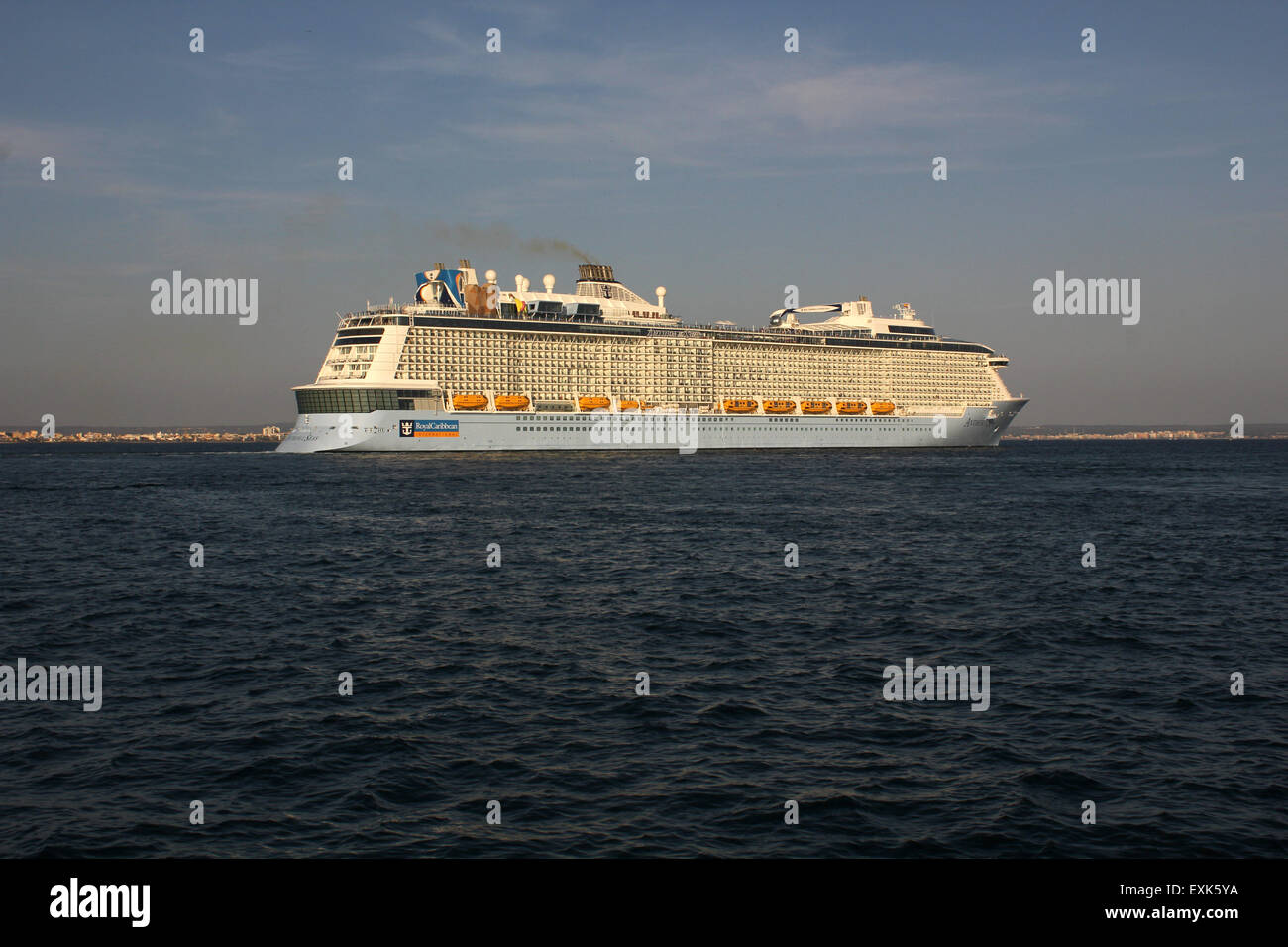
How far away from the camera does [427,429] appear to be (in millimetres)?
108000

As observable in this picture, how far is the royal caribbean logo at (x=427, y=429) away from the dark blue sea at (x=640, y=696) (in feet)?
194

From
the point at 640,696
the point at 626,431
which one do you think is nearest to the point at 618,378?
the point at 626,431

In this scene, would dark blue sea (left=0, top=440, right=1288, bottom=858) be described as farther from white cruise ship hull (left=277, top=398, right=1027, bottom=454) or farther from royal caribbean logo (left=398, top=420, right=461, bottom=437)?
white cruise ship hull (left=277, top=398, right=1027, bottom=454)

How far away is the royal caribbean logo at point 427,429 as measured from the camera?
4235 inches

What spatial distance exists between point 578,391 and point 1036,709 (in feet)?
359

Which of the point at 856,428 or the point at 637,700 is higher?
the point at 856,428

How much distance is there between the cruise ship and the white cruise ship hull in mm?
196

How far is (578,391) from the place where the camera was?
126375mm

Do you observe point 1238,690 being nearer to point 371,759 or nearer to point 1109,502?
point 371,759

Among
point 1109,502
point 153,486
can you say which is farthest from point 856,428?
point 153,486

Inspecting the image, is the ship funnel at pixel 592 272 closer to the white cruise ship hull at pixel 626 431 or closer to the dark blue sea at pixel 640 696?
the white cruise ship hull at pixel 626 431

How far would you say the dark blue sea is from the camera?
13758 mm
